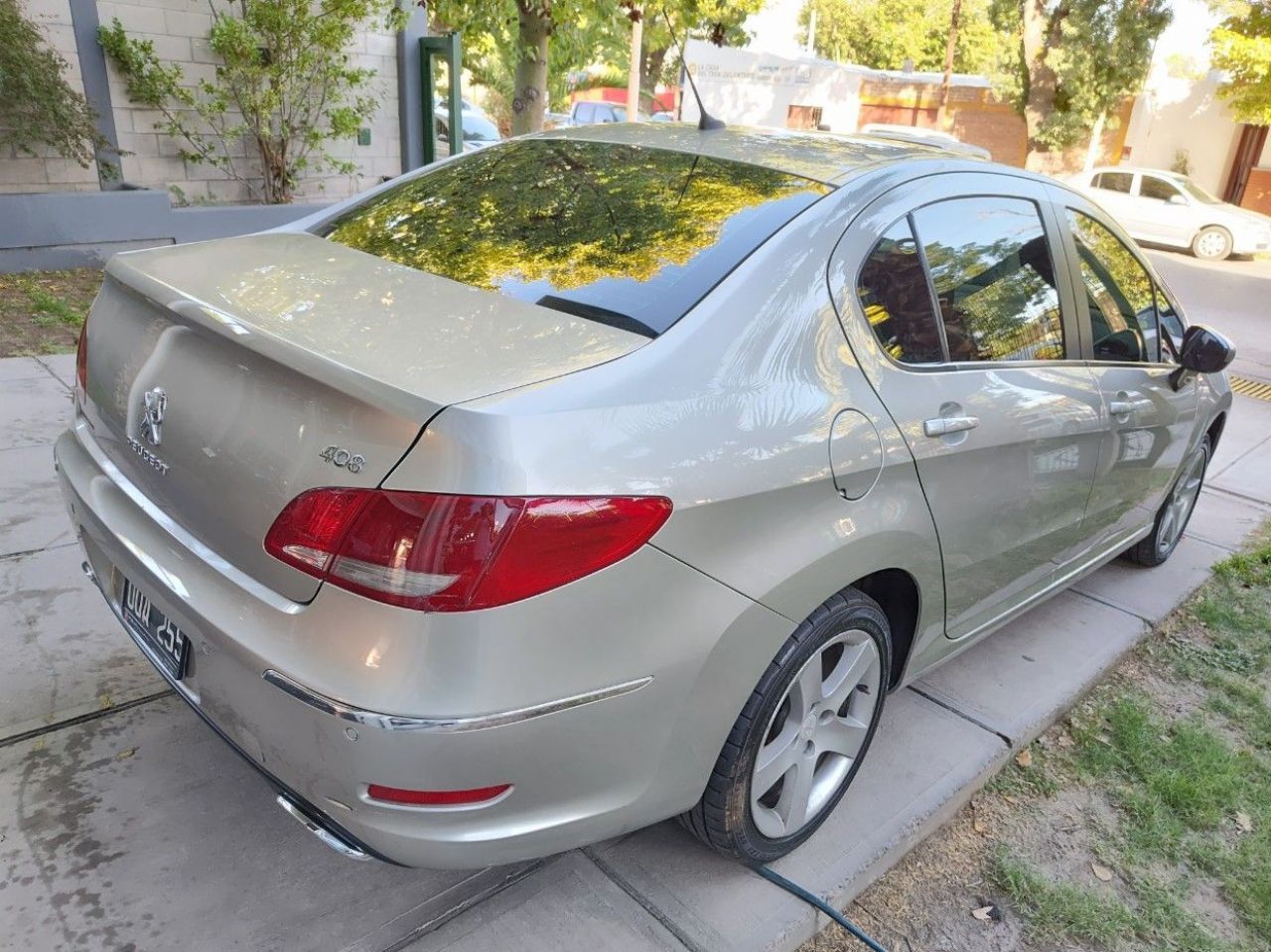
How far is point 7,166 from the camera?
307 inches

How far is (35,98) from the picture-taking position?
747 cm

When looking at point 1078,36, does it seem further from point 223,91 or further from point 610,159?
point 610,159

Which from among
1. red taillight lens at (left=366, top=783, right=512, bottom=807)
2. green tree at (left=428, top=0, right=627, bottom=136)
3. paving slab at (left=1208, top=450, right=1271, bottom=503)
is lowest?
paving slab at (left=1208, top=450, right=1271, bottom=503)

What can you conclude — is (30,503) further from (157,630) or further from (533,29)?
(533,29)

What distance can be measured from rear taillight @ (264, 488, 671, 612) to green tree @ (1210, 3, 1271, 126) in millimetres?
22332

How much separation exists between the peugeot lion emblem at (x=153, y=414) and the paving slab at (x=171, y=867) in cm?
96

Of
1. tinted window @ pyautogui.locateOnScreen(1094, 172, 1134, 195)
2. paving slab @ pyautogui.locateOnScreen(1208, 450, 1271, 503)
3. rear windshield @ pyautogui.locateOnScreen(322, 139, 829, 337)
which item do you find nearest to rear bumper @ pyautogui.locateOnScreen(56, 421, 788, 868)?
rear windshield @ pyautogui.locateOnScreen(322, 139, 829, 337)

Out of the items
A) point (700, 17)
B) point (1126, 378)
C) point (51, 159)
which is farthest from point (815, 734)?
point (51, 159)

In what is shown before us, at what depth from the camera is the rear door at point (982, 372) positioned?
2295 millimetres

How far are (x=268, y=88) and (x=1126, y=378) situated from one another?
27.9 ft

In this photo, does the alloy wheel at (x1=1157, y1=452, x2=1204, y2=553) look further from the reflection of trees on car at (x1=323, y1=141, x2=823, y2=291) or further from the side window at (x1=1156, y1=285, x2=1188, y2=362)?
the reflection of trees on car at (x1=323, y1=141, x2=823, y2=291)

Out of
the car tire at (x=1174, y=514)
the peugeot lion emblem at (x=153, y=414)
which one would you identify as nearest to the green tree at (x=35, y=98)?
the peugeot lion emblem at (x=153, y=414)

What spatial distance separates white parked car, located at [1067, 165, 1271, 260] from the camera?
1673 cm

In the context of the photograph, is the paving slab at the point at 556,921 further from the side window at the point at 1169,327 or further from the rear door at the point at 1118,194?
the rear door at the point at 1118,194
